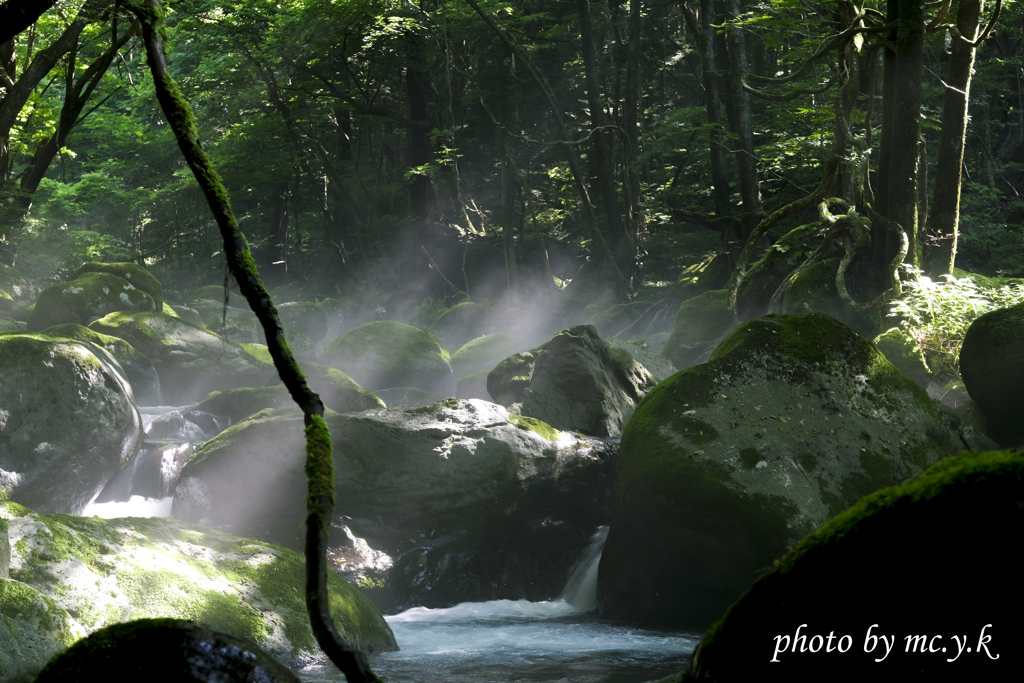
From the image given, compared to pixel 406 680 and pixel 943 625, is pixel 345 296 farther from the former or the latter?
pixel 943 625

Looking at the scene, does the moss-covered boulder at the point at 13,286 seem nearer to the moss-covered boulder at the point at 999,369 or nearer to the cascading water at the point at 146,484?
the cascading water at the point at 146,484

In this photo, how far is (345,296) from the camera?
94.1 feet

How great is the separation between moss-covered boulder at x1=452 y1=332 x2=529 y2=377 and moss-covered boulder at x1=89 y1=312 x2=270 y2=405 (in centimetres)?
387

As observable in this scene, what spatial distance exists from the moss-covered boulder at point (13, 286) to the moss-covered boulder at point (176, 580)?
638 inches

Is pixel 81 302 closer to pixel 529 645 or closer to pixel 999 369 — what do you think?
pixel 529 645

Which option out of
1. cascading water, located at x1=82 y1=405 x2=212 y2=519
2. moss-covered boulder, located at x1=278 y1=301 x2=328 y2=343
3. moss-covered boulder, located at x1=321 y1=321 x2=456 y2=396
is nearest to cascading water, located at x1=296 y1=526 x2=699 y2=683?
cascading water, located at x1=82 y1=405 x2=212 y2=519

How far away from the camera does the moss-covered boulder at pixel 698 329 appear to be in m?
13.7

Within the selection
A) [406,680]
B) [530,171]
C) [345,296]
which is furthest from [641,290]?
[406,680]

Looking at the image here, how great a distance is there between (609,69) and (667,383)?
58.1 feet

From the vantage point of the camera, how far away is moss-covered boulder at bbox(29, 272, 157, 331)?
1587cm

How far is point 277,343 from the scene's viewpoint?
81.2 inches

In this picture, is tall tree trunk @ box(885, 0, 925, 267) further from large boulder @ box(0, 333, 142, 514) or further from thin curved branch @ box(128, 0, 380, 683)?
thin curved branch @ box(128, 0, 380, 683)

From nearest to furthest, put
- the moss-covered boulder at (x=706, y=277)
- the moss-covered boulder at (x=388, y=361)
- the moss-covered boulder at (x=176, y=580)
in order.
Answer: the moss-covered boulder at (x=176, y=580)
the moss-covered boulder at (x=388, y=361)
the moss-covered boulder at (x=706, y=277)

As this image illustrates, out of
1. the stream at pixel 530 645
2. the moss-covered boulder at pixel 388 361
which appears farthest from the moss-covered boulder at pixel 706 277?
the stream at pixel 530 645
